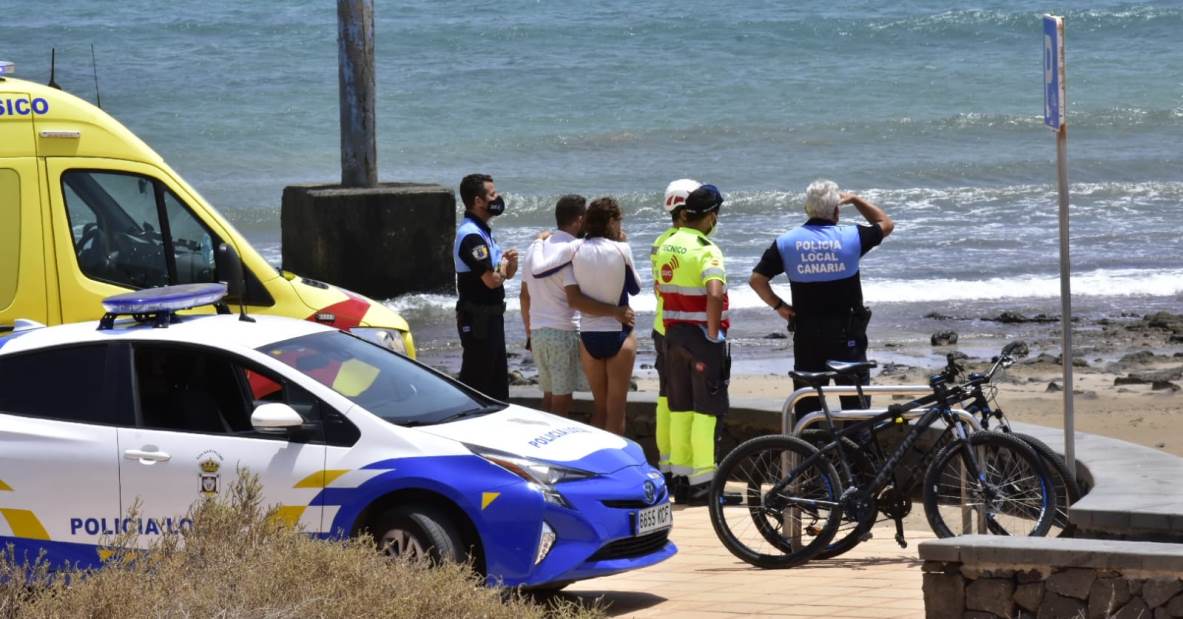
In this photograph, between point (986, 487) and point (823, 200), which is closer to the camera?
point (986, 487)

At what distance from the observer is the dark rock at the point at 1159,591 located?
589 centimetres

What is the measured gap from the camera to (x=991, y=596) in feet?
20.6

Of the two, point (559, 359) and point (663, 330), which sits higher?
point (663, 330)

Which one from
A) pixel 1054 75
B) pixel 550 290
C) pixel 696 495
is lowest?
pixel 696 495

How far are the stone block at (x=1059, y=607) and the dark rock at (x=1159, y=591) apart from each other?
0.22 metres

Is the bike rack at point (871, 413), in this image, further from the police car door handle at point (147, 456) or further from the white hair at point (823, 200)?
the police car door handle at point (147, 456)

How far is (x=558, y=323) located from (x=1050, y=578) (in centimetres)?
468

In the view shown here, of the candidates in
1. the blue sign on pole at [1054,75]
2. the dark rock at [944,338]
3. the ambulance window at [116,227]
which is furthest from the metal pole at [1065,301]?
the dark rock at [944,338]

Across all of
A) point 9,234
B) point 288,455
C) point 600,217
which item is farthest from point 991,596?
point 9,234

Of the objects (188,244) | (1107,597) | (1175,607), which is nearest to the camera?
(1175,607)

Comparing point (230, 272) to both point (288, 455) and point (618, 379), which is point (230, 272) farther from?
point (288, 455)

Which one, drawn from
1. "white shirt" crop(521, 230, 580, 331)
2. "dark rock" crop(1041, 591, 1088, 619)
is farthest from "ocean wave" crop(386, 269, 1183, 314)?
"dark rock" crop(1041, 591, 1088, 619)

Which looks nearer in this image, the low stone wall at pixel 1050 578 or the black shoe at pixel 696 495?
the low stone wall at pixel 1050 578

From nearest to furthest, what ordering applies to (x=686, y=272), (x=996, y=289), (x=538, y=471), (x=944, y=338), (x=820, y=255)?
(x=538, y=471)
(x=820, y=255)
(x=686, y=272)
(x=944, y=338)
(x=996, y=289)
